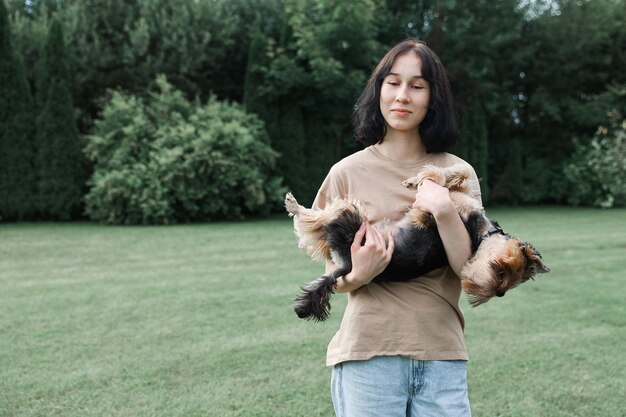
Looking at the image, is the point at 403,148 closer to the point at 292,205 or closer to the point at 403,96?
the point at 403,96

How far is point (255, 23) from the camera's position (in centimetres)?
1884

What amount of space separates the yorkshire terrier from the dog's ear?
2.5 inches

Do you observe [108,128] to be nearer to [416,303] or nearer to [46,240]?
[46,240]

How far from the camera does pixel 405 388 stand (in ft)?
6.40

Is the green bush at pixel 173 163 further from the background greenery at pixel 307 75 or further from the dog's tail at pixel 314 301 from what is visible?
the dog's tail at pixel 314 301

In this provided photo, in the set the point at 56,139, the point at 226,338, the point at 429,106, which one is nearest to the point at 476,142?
the point at 56,139

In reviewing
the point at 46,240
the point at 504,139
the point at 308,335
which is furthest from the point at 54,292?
the point at 504,139

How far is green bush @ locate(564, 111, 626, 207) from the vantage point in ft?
64.6

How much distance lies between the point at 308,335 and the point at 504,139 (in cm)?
1902

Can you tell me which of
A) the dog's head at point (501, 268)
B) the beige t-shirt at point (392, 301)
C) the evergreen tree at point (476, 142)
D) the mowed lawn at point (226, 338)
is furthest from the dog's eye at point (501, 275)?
the evergreen tree at point (476, 142)

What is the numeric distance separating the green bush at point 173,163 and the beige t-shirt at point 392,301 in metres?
12.4

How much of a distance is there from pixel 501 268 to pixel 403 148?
60 centimetres

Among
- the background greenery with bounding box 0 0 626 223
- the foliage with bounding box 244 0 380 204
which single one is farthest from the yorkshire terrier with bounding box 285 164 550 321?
the foliage with bounding box 244 0 380 204

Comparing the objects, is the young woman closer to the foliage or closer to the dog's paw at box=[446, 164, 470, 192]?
the dog's paw at box=[446, 164, 470, 192]
